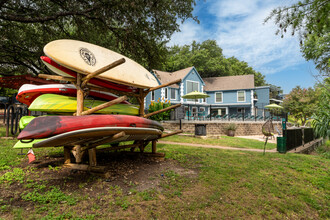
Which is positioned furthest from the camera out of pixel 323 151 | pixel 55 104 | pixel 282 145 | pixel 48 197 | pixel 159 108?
pixel 159 108

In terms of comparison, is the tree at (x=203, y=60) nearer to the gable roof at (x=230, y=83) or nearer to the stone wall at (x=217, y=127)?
the gable roof at (x=230, y=83)

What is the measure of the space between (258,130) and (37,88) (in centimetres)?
1945

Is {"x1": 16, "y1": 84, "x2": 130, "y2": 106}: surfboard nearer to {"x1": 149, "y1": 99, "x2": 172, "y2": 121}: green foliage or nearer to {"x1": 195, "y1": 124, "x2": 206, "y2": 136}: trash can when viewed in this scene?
{"x1": 149, "y1": 99, "x2": 172, "y2": 121}: green foliage

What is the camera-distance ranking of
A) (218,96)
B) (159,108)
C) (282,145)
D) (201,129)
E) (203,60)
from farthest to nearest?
1. (203,60)
2. (218,96)
3. (159,108)
4. (201,129)
5. (282,145)

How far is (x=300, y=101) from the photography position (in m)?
30.5

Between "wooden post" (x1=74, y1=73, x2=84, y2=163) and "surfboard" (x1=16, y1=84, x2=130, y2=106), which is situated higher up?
"surfboard" (x1=16, y1=84, x2=130, y2=106)

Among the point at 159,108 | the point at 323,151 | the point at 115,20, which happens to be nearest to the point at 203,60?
the point at 159,108

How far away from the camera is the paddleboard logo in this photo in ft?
12.0

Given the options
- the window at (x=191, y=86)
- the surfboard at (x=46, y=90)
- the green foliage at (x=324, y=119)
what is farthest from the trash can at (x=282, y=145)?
the window at (x=191, y=86)

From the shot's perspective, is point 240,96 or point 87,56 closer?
point 87,56

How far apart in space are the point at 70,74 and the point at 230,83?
29868 millimetres

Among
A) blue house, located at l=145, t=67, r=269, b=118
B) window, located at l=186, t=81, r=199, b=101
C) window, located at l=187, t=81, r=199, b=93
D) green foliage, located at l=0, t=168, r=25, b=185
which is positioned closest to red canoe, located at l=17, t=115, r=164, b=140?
green foliage, located at l=0, t=168, r=25, b=185

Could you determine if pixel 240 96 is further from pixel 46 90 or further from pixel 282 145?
pixel 46 90

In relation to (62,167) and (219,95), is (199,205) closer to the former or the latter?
(62,167)
